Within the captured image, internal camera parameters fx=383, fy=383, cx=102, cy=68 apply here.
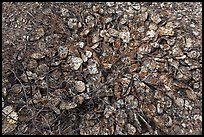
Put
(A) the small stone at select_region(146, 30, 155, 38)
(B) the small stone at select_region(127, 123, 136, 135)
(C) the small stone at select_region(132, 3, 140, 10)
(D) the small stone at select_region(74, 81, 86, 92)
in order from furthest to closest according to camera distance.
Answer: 1. (C) the small stone at select_region(132, 3, 140, 10)
2. (A) the small stone at select_region(146, 30, 155, 38)
3. (D) the small stone at select_region(74, 81, 86, 92)
4. (B) the small stone at select_region(127, 123, 136, 135)

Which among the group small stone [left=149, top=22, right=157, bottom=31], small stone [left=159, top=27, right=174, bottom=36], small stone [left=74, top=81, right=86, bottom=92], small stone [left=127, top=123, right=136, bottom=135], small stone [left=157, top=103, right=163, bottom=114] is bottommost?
small stone [left=127, top=123, right=136, bottom=135]

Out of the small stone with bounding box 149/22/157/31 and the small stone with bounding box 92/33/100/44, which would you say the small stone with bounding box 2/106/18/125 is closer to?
the small stone with bounding box 92/33/100/44

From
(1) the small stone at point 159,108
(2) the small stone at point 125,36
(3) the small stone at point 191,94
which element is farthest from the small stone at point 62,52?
(3) the small stone at point 191,94

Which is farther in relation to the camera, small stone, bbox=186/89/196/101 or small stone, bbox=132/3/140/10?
small stone, bbox=132/3/140/10

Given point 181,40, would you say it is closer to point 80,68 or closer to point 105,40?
point 105,40

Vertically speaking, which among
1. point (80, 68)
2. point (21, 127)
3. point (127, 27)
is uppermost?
point (127, 27)

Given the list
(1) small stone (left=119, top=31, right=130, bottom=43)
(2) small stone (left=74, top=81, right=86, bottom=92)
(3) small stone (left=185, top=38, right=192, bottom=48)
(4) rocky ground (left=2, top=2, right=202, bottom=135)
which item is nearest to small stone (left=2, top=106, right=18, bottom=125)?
(4) rocky ground (left=2, top=2, right=202, bottom=135)

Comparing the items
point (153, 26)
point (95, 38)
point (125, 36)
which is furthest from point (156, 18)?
point (95, 38)

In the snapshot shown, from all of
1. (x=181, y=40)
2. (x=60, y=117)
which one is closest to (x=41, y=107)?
(x=60, y=117)
